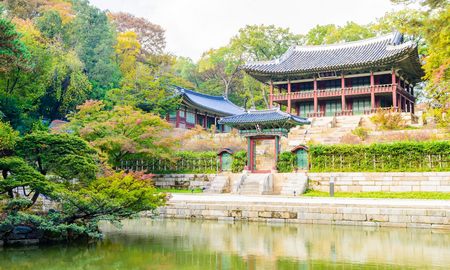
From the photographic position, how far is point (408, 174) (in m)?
22.8

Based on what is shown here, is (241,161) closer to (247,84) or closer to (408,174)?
(408,174)

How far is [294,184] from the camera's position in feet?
80.5

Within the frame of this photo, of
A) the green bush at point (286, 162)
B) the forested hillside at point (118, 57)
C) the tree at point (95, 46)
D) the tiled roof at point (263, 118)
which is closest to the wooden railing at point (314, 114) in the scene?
the forested hillside at point (118, 57)

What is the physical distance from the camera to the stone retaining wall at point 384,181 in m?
22.0

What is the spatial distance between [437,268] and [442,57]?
633 centimetres

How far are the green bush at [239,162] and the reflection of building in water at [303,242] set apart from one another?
1079 cm

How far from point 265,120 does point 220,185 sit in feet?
15.5

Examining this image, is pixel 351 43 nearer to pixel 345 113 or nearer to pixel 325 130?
pixel 345 113

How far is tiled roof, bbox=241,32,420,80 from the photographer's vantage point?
37.6 m

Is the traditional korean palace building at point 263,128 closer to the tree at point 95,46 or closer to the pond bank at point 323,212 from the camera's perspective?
the pond bank at point 323,212

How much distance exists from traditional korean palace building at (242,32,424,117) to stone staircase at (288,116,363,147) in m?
3.55

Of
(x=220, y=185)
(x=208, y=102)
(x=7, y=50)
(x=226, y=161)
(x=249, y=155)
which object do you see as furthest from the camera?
(x=208, y=102)

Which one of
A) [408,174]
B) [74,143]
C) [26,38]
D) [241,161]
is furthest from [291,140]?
[74,143]

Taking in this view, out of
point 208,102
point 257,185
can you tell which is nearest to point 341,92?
point 208,102
